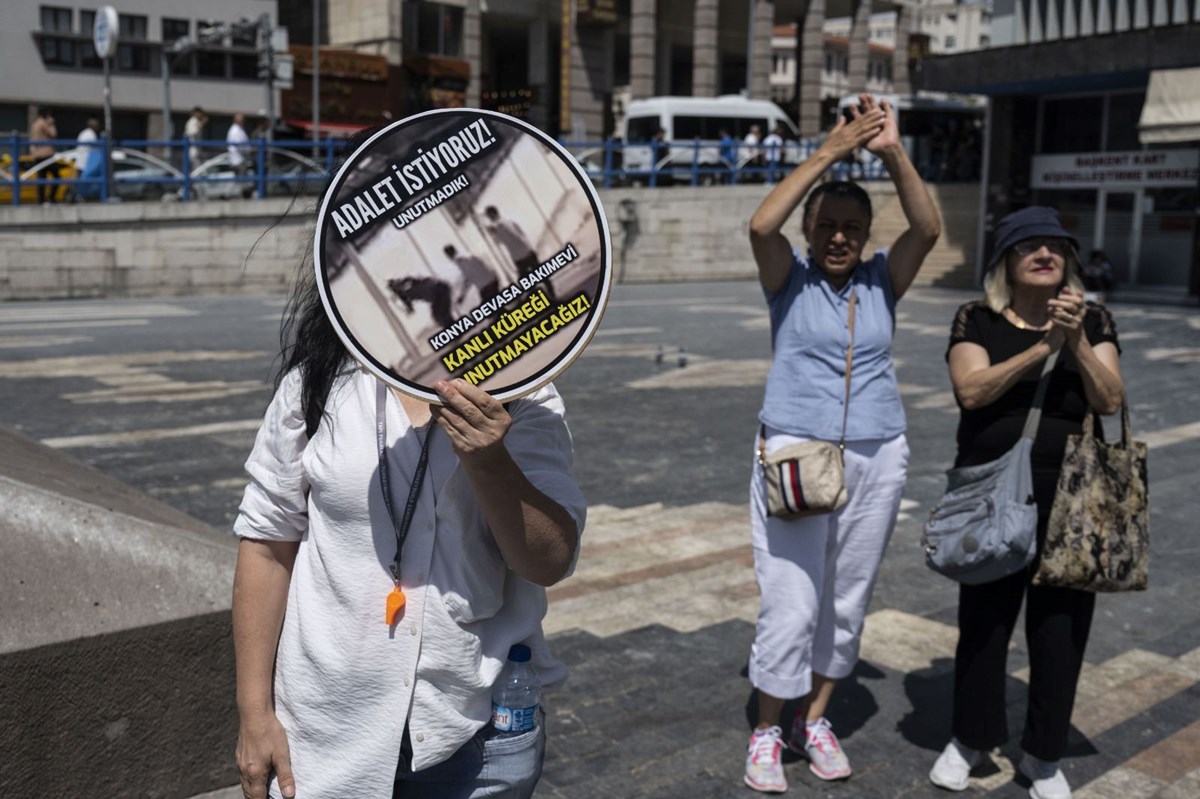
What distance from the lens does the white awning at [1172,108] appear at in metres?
22.3

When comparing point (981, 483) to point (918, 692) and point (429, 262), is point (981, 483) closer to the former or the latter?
point (918, 692)

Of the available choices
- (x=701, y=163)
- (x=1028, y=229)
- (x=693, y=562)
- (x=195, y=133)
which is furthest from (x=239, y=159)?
(x=1028, y=229)

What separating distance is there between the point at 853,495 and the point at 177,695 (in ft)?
6.66

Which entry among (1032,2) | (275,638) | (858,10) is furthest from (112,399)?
(858,10)

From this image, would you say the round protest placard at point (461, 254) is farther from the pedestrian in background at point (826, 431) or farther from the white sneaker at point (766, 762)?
the white sneaker at point (766, 762)

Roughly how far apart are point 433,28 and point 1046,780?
139 ft

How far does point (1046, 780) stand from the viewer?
3.68 metres

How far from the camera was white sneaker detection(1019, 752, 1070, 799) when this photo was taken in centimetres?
365

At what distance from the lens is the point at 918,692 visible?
455cm

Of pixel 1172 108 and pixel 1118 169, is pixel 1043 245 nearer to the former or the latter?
pixel 1172 108

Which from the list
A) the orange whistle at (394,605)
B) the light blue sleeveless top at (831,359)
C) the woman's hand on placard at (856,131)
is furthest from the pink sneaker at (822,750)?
the orange whistle at (394,605)

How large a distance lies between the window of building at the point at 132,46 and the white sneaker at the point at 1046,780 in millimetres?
38196

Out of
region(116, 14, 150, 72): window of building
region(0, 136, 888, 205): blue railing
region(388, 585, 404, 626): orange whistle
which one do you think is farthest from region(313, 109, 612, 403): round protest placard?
region(116, 14, 150, 72): window of building

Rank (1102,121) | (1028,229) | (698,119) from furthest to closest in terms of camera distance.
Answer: (698,119) → (1102,121) → (1028,229)
